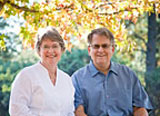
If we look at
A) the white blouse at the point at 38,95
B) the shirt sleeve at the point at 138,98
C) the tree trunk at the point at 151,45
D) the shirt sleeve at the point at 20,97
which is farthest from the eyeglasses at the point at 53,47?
the tree trunk at the point at 151,45

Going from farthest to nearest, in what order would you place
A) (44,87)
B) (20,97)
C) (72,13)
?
(72,13) < (44,87) < (20,97)

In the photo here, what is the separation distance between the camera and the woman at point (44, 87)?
225 cm

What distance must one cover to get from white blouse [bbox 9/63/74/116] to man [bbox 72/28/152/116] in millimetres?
297

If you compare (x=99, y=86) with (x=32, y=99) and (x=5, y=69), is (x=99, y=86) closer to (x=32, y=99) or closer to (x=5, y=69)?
(x=32, y=99)

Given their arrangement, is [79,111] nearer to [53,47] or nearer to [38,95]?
[38,95]

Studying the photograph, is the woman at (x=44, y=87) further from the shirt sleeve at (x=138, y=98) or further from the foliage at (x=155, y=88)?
the foliage at (x=155, y=88)

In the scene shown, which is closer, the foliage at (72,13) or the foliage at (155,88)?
the foliage at (72,13)

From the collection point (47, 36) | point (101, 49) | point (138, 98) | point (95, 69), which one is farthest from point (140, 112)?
Result: point (47, 36)

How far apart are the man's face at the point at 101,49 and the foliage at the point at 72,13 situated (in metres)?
0.92

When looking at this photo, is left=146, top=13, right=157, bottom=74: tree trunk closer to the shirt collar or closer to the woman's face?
the shirt collar

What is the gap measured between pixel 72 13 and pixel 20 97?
1.83 metres

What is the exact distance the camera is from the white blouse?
7.38 ft

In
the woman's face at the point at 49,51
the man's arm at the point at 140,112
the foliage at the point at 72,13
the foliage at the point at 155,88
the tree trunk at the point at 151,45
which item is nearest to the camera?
the woman's face at the point at 49,51

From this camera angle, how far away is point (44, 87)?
236 centimetres
